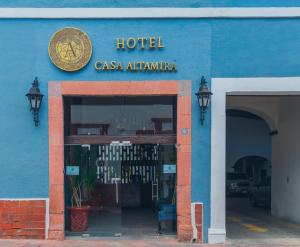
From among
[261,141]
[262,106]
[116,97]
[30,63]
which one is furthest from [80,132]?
[261,141]

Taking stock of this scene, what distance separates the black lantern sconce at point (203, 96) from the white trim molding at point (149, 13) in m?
1.44

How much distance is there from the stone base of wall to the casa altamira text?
3.23 meters

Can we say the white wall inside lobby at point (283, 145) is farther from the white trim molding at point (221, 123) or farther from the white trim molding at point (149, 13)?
the white trim molding at point (149, 13)

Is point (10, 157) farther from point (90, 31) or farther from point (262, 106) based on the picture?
point (262, 106)

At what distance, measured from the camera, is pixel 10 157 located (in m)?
10.5

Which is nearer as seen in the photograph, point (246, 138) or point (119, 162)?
point (119, 162)

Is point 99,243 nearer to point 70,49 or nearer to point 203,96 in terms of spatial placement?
point 203,96

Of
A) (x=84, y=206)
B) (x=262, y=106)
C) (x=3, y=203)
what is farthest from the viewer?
(x=262, y=106)

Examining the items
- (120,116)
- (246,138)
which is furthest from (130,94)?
(246,138)

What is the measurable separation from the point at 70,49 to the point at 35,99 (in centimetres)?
131

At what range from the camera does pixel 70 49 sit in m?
10.5

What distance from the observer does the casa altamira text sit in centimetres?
1049

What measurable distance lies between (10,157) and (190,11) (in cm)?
495

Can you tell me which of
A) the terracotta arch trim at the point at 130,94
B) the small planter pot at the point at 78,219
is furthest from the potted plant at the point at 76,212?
the terracotta arch trim at the point at 130,94
